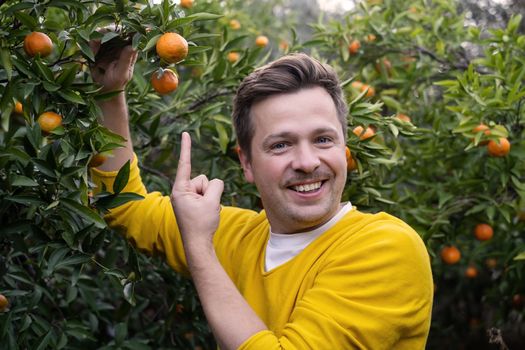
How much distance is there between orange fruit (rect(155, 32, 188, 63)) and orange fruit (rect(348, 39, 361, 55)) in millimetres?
1892

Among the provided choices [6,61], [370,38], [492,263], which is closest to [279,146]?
[6,61]

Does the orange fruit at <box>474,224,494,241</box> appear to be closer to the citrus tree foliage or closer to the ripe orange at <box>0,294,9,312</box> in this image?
the citrus tree foliage

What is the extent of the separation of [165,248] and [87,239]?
0.97 feet

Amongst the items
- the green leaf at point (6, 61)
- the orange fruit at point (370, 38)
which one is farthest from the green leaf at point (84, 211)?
the orange fruit at point (370, 38)

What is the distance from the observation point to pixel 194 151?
359 centimetres

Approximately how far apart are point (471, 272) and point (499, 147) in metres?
1.56

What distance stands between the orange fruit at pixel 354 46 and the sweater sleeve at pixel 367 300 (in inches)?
76.7

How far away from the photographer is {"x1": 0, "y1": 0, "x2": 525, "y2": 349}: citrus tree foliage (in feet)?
6.14

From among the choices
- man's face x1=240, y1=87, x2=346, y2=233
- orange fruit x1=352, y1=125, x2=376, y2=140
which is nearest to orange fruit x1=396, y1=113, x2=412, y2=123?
orange fruit x1=352, y1=125, x2=376, y2=140

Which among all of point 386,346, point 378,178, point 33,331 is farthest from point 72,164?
point 378,178

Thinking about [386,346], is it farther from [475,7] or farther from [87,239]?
[475,7]

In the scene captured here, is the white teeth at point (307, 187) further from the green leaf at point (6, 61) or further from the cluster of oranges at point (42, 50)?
the green leaf at point (6, 61)

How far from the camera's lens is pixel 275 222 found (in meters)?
1.97

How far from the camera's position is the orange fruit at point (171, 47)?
1.78 metres
